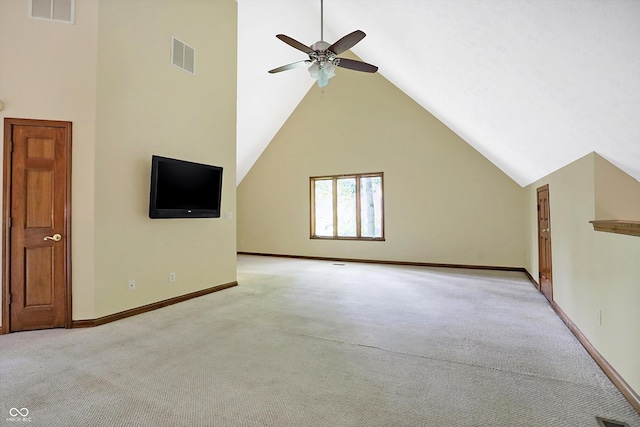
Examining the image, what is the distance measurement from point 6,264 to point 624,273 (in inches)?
205

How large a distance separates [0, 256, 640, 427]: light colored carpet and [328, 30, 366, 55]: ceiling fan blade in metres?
3.02

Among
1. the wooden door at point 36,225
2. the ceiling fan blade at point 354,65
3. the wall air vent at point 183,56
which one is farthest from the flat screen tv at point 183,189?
the ceiling fan blade at point 354,65

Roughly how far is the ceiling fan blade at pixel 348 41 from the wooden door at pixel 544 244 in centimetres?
314

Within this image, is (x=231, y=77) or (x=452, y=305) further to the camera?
(x=231, y=77)

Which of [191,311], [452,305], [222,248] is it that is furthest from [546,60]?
[222,248]

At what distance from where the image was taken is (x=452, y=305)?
4.13 meters

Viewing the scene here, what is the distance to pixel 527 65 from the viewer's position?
2207 millimetres

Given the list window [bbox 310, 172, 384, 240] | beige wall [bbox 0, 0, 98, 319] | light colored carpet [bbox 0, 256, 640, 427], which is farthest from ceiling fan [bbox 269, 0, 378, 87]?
window [bbox 310, 172, 384, 240]

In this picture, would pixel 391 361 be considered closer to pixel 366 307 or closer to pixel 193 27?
pixel 366 307

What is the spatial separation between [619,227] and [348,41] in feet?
9.58

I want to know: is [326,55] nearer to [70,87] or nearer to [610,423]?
[70,87]

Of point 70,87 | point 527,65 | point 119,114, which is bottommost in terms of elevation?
point 527,65

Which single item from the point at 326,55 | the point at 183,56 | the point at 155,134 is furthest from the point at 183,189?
the point at 326,55

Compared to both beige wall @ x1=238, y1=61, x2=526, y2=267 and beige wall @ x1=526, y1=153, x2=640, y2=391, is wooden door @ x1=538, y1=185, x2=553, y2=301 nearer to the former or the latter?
beige wall @ x1=526, y1=153, x2=640, y2=391
